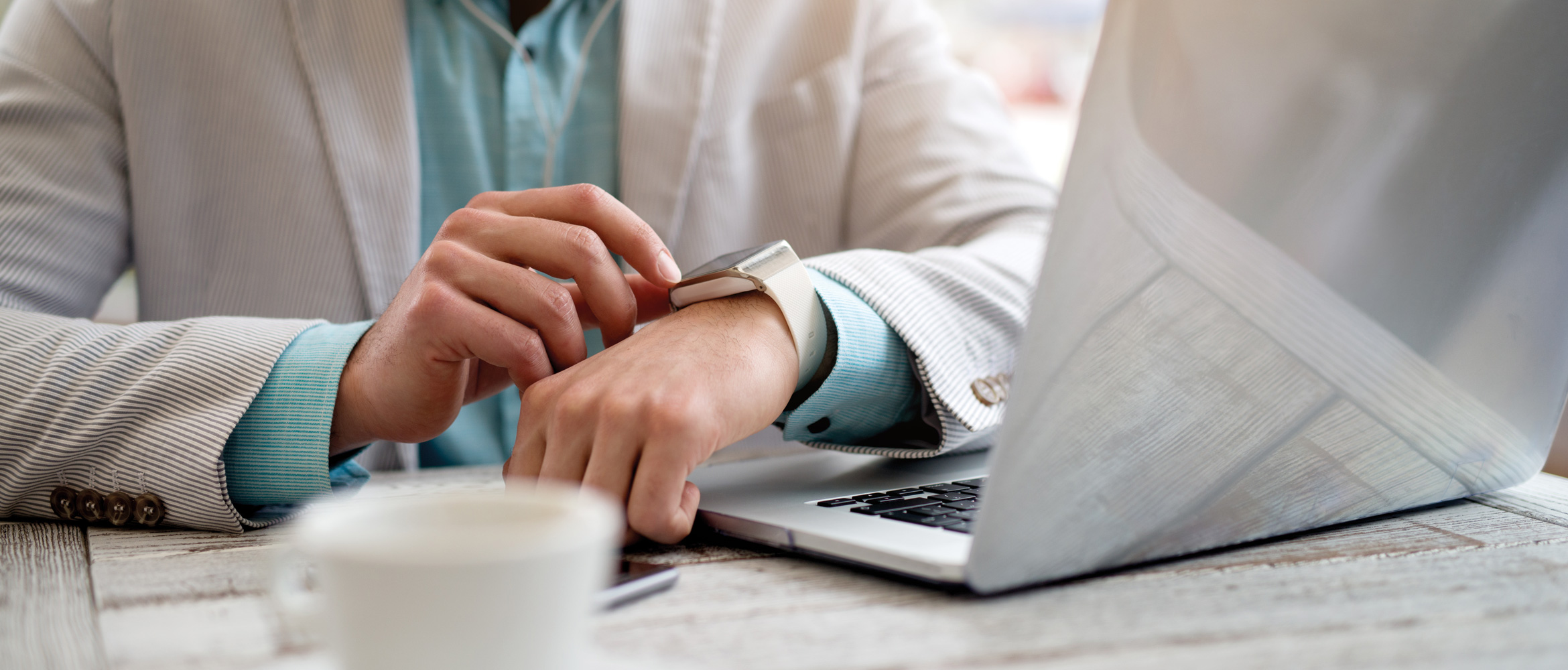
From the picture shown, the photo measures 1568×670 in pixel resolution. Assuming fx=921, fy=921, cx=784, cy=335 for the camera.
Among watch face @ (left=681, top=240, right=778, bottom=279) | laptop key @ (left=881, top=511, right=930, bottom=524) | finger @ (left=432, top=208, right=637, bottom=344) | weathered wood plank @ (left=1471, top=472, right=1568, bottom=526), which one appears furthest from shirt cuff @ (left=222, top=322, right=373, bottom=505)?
weathered wood plank @ (left=1471, top=472, right=1568, bottom=526)

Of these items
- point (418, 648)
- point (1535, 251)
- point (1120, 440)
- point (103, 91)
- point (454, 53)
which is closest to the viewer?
point (418, 648)

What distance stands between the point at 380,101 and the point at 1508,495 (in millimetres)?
902

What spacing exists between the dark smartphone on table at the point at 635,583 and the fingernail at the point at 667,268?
205 mm

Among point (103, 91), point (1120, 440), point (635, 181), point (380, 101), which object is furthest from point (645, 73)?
point (1120, 440)

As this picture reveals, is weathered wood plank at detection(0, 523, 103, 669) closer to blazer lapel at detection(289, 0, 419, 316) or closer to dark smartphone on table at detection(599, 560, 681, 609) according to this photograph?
dark smartphone on table at detection(599, 560, 681, 609)

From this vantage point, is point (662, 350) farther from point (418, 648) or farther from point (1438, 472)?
point (1438, 472)

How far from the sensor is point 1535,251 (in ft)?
1.36

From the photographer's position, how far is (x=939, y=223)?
91cm

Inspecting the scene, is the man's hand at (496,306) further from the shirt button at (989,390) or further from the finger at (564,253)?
the shirt button at (989,390)

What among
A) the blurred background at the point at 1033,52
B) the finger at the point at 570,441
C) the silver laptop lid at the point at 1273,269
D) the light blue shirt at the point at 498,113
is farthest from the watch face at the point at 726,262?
the blurred background at the point at 1033,52

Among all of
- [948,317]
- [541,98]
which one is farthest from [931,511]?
[541,98]

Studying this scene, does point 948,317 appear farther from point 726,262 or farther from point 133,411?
point 133,411

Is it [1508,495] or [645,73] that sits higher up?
[645,73]

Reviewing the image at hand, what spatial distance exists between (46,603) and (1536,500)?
0.70 m
